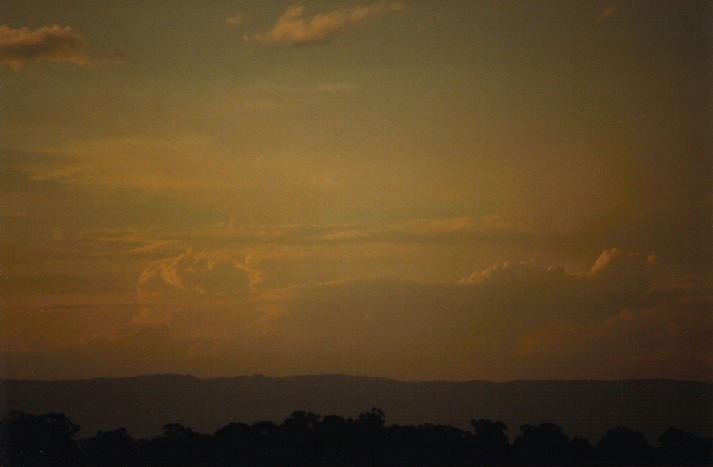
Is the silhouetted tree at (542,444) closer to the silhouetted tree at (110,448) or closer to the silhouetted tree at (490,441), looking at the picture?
the silhouetted tree at (490,441)

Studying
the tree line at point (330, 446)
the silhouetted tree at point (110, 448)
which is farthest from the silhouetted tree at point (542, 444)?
the silhouetted tree at point (110, 448)

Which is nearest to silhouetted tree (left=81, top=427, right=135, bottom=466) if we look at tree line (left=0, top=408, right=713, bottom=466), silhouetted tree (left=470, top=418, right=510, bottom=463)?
tree line (left=0, top=408, right=713, bottom=466)

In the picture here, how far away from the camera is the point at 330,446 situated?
651 inches

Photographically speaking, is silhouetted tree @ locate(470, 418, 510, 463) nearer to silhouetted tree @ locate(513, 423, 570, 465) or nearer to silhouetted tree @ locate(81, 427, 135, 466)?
silhouetted tree @ locate(513, 423, 570, 465)

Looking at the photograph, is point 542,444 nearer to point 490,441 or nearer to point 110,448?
point 490,441

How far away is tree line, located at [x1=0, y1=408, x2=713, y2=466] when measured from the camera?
1634 cm

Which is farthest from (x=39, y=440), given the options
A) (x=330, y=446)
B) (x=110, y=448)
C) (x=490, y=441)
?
(x=490, y=441)

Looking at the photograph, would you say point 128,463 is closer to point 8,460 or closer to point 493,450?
point 8,460

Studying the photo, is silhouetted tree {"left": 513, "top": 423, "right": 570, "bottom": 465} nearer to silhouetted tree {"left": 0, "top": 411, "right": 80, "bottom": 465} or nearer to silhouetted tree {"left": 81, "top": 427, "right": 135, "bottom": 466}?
silhouetted tree {"left": 81, "top": 427, "right": 135, "bottom": 466}

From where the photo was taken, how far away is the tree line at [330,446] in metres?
16.3

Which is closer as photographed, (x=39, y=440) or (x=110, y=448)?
(x=110, y=448)

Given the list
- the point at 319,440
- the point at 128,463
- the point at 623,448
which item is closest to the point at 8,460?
the point at 128,463

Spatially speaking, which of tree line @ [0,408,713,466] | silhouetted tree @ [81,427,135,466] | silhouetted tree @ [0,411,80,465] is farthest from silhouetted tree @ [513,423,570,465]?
silhouetted tree @ [0,411,80,465]

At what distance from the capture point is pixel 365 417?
673 inches
